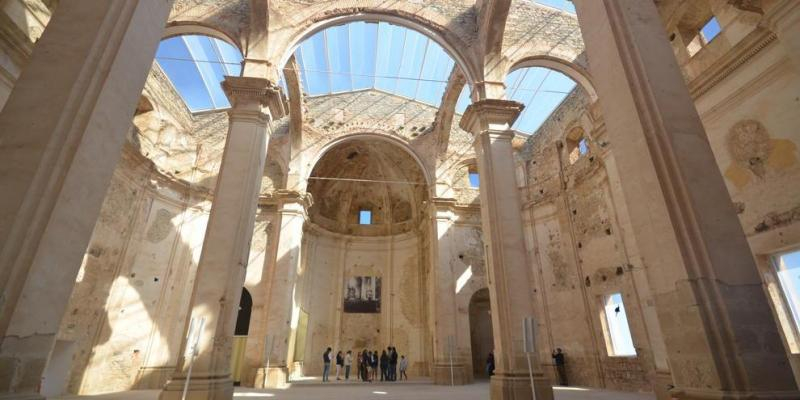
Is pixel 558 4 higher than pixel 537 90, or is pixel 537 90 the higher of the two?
pixel 558 4

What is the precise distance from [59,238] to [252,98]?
5.66m

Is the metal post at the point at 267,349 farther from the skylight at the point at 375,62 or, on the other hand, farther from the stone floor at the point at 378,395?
the skylight at the point at 375,62

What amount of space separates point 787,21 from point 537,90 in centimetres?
930

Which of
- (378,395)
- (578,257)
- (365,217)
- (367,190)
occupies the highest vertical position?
(367,190)

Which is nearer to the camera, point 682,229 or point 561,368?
point 682,229

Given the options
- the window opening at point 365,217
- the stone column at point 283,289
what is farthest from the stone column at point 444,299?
the window opening at point 365,217

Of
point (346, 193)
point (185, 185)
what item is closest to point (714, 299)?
point (185, 185)

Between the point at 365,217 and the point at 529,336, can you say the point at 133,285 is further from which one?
the point at 529,336

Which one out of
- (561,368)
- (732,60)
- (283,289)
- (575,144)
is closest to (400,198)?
(283,289)

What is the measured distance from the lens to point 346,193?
66.2 feet

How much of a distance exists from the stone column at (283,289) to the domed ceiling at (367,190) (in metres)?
4.11

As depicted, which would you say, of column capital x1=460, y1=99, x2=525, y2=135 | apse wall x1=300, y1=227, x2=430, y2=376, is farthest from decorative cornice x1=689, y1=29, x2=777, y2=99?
apse wall x1=300, y1=227, x2=430, y2=376

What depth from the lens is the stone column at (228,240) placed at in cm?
585

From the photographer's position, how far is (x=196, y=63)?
13.0 meters
